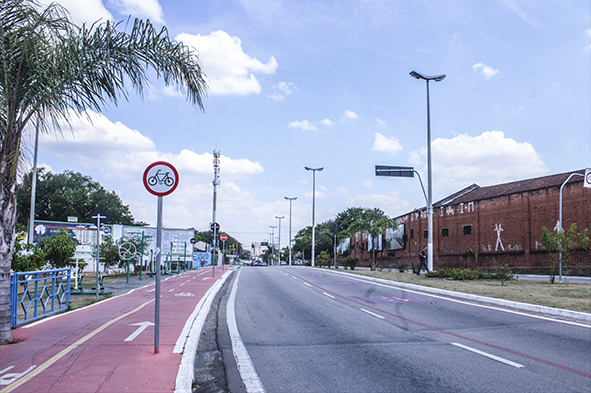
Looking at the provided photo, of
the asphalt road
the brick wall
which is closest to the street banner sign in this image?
the brick wall

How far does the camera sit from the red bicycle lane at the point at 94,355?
5401mm

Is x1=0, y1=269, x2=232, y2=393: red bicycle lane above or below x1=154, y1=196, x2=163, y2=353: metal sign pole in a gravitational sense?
below

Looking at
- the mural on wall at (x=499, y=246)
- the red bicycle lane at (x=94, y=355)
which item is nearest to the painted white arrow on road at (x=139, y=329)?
the red bicycle lane at (x=94, y=355)

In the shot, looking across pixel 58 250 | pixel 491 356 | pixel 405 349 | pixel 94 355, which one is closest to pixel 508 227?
pixel 491 356

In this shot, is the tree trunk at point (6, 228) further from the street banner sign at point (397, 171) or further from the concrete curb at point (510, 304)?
the street banner sign at point (397, 171)

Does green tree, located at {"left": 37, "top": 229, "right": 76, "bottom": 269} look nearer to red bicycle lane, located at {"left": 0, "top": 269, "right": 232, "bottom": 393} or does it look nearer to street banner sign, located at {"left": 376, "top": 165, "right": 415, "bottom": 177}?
red bicycle lane, located at {"left": 0, "top": 269, "right": 232, "bottom": 393}

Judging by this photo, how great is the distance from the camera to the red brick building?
93.0 ft

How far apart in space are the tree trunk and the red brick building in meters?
27.0

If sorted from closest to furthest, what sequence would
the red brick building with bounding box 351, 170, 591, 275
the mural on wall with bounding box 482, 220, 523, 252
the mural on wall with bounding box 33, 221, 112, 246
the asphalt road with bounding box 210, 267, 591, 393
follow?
the asphalt road with bounding box 210, 267, 591, 393, the red brick building with bounding box 351, 170, 591, 275, the mural on wall with bounding box 482, 220, 523, 252, the mural on wall with bounding box 33, 221, 112, 246

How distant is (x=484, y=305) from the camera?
14031 mm

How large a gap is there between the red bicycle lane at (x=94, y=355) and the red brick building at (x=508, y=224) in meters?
25.1

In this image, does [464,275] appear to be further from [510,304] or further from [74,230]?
[74,230]

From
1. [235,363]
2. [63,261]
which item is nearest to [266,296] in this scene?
[63,261]

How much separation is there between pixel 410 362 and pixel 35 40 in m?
7.93
